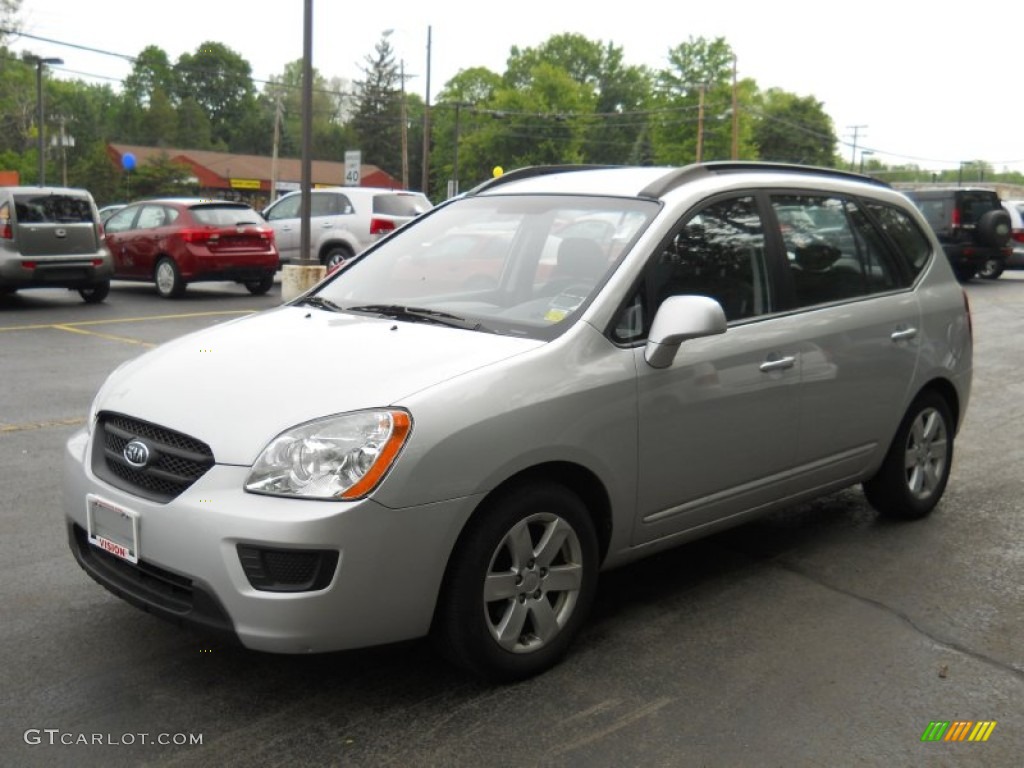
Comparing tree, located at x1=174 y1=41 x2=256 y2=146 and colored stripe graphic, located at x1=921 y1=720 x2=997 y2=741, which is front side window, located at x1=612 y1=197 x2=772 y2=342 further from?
tree, located at x1=174 y1=41 x2=256 y2=146

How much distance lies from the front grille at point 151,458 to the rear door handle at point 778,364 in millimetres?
2221

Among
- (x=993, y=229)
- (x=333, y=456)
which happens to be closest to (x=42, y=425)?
(x=333, y=456)

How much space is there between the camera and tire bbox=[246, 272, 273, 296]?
711 inches

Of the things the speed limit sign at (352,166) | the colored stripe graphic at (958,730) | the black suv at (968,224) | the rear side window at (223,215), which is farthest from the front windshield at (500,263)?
the speed limit sign at (352,166)

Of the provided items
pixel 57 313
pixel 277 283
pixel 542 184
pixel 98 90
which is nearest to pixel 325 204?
pixel 277 283

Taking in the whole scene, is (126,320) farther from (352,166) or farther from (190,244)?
(352,166)

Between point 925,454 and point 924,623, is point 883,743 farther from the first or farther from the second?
point 925,454

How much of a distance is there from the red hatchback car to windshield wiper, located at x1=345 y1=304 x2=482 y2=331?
13.4 metres

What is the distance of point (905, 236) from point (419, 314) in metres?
2.76

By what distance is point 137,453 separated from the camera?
336cm

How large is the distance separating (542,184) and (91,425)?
7.07 feet

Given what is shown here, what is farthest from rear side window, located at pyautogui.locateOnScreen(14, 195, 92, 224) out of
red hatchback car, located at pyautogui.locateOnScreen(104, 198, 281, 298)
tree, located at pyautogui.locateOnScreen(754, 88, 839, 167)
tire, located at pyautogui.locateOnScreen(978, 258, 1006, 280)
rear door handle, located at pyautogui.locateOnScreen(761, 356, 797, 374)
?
tree, located at pyautogui.locateOnScreen(754, 88, 839, 167)

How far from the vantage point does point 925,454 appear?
18.0ft

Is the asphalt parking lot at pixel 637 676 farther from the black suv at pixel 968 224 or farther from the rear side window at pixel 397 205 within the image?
the black suv at pixel 968 224
